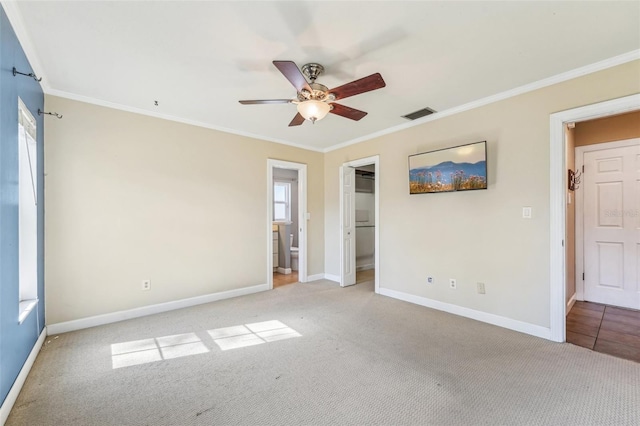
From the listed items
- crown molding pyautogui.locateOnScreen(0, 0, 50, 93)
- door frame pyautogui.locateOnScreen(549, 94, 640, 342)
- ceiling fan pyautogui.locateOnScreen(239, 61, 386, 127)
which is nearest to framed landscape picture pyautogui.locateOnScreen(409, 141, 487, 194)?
door frame pyautogui.locateOnScreen(549, 94, 640, 342)

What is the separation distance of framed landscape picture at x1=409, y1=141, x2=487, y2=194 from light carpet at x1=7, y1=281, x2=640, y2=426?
1605 millimetres

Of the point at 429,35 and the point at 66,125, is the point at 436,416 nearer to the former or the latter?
the point at 429,35

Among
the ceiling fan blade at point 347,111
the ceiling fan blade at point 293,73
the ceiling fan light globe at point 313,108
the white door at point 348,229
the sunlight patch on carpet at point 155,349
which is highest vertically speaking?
the ceiling fan blade at point 293,73

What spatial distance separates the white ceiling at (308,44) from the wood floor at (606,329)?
8.43 ft

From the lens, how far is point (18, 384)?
1.94m

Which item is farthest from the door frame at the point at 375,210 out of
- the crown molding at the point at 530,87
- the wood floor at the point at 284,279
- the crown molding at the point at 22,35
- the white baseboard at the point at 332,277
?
the crown molding at the point at 22,35

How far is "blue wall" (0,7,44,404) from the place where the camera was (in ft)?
5.73

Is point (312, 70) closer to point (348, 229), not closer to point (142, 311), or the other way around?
point (348, 229)

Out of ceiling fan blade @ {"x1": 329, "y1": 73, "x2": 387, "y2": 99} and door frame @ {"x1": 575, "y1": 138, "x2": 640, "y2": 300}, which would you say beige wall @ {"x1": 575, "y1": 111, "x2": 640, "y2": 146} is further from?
ceiling fan blade @ {"x1": 329, "y1": 73, "x2": 387, "y2": 99}

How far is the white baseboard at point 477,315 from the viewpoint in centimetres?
280

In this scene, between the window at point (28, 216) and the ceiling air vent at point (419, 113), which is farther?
the ceiling air vent at point (419, 113)

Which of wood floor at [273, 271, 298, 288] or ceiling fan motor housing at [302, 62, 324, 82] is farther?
wood floor at [273, 271, 298, 288]

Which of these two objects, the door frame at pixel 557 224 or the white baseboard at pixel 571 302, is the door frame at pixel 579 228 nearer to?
the white baseboard at pixel 571 302

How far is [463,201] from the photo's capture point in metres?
3.39
